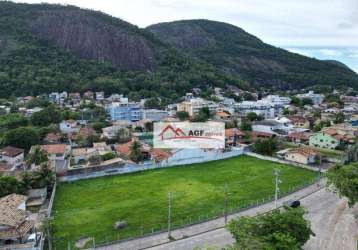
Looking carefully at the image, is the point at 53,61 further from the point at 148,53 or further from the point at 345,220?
the point at 345,220

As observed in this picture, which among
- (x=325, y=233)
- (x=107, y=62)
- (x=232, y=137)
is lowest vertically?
(x=325, y=233)

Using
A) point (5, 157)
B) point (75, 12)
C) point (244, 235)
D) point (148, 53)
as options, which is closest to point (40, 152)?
point (5, 157)

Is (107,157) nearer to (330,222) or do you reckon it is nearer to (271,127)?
(330,222)

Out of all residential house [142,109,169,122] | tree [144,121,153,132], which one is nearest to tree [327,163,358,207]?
tree [144,121,153,132]

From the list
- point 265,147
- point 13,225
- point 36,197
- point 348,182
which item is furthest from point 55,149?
point 348,182

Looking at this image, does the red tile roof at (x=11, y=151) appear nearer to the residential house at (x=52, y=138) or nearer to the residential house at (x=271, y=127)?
the residential house at (x=52, y=138)

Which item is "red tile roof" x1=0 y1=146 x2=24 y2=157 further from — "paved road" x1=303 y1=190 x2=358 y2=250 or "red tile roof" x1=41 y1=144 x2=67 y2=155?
"paved road" x1=303 y1=190 x2=358 y2=250

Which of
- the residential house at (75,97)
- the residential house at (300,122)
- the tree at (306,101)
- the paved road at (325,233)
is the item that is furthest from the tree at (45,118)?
the tree at (306,101)
